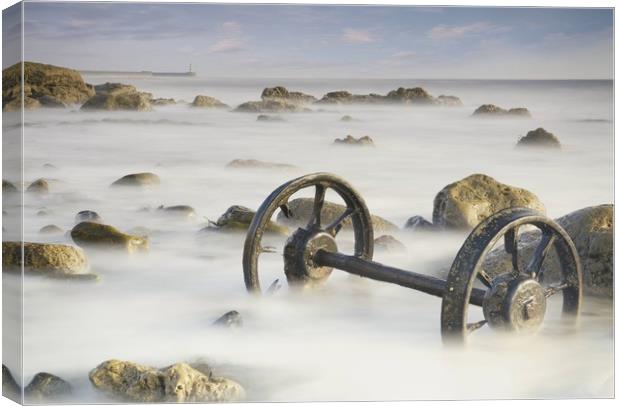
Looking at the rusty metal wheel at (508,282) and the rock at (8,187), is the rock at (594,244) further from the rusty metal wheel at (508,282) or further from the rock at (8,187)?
the rock at (8,187)

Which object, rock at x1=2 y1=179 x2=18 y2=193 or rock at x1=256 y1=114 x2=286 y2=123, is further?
rock at x1=256 y1=114 x2=286 y2=123

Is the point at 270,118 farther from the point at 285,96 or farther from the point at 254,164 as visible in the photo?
the point at 254,164

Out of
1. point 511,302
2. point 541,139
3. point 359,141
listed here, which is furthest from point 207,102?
point 511,302

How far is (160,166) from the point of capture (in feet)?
30.5

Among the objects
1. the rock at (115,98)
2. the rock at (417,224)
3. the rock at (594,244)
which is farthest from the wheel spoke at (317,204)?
the rock at (594,244)

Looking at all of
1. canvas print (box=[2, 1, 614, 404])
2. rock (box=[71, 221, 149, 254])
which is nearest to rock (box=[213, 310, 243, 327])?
canvas print (box=[2, 1, 614, 404])

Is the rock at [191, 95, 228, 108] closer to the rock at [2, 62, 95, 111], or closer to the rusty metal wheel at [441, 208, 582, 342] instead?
the rock at [2, 62, 95, 111]

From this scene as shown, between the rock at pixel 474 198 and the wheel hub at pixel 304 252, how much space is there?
4.12 ft

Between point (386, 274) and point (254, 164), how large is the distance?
1.67 meters

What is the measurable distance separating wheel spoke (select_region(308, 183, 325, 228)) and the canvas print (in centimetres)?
3

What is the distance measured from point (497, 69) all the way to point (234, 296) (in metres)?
2.68

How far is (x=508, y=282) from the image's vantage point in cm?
747

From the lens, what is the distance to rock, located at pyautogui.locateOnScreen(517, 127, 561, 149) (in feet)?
31.1

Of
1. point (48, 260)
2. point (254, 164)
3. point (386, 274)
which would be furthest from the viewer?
point (254, 164)
